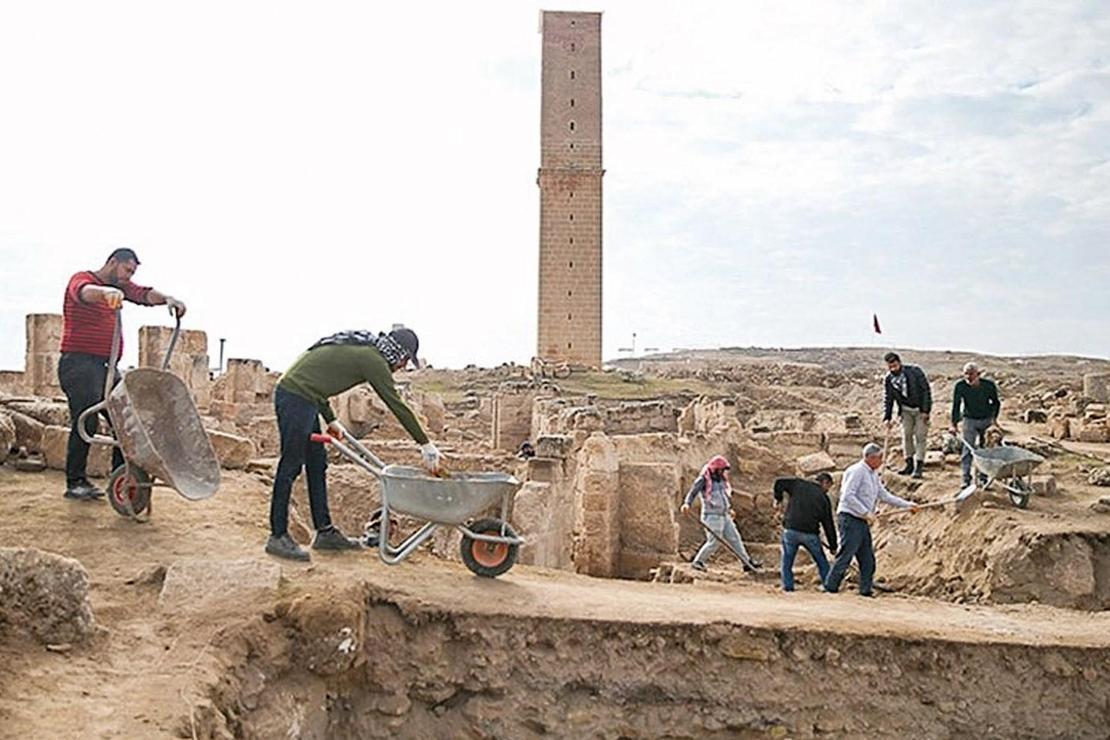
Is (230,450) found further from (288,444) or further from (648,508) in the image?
(648,508)

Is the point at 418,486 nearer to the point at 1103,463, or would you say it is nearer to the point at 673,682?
the point at 673,682

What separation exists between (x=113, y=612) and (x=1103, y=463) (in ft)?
34.7

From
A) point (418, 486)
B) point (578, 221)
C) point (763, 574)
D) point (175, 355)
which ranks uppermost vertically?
point (578, 221)

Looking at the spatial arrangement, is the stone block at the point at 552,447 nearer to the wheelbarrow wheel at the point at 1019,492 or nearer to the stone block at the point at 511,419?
the wheelbarrow wheel at the point at 1019,492

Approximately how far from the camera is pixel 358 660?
516 cm

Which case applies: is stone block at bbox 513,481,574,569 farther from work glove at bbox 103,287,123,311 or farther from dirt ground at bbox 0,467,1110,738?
work glove at bbox 103,287,123,311

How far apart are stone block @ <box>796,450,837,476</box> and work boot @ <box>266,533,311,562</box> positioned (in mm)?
8567

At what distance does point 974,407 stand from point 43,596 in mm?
8604

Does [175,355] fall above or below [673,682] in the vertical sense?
above

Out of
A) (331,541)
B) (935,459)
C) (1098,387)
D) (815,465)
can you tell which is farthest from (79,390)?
(1098,387)

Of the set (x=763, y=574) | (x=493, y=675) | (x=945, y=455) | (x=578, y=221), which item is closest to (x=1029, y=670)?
(x=493, y=675)

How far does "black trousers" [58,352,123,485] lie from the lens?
6.35 metres

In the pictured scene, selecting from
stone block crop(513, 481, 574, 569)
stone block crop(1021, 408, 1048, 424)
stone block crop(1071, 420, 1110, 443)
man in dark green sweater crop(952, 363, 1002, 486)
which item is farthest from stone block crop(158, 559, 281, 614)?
stone block crop(1021, 408, 1048, 424)

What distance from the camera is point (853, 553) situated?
25.0ft
